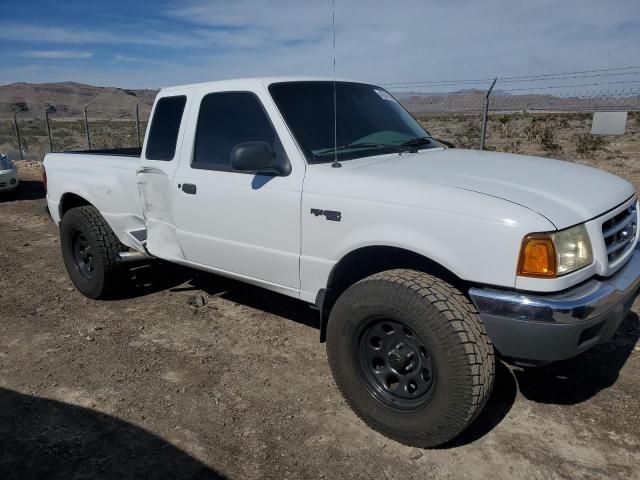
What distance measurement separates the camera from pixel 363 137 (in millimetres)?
3717

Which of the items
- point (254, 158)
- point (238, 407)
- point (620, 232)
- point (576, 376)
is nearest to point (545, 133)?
point (576, 376)

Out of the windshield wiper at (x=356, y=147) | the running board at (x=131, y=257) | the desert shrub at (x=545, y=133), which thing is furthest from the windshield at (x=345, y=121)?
the desert shrub at (x=545, y=133)

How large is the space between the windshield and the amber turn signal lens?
4.61 feet

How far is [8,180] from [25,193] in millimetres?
1006

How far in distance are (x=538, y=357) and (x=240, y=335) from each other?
2527 mm

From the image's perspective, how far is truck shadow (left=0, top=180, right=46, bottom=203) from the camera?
35.5 ft

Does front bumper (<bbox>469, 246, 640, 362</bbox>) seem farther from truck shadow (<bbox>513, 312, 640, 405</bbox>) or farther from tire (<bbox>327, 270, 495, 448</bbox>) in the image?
truck shadow (<bbox>513, 312, 640, 405</bbox>)

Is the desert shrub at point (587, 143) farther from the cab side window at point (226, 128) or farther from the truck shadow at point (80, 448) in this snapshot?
the truck shadow at point (80, 448)

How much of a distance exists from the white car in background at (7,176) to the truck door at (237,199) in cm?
827

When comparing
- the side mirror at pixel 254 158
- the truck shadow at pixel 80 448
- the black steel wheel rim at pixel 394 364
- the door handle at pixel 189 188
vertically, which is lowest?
the truck shadow at pixel 80 448

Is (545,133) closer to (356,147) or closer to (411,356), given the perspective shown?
(356,147)

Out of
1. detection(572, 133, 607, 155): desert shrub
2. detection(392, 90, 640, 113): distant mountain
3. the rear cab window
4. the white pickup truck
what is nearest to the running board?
the white pickup truck

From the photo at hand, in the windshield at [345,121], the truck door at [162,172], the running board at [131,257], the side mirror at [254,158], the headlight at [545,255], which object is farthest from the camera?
the running board at [131,257]

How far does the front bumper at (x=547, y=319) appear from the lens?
→ 94.9 inches
